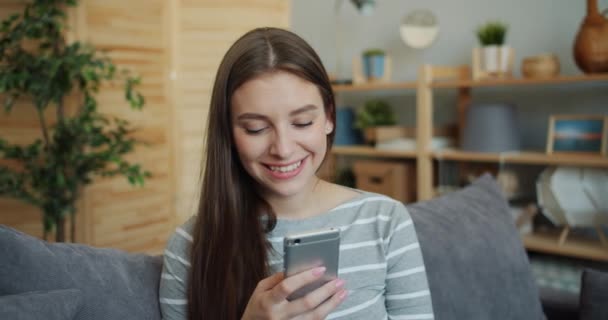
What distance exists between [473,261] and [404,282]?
1.07ft

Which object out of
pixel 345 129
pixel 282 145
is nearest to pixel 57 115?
pixel 345 129

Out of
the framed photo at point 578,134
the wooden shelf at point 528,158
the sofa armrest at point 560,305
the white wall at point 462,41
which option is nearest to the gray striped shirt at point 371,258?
the sofa armrest at point 560,305

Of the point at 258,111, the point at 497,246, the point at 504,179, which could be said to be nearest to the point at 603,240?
the point at 504,179

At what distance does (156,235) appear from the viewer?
335cm

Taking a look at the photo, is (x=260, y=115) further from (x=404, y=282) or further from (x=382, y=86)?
(x=382, y=86)

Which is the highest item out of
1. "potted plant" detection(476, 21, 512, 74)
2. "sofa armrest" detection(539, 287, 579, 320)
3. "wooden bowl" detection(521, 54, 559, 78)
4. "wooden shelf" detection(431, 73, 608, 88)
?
"potted plant" detection(476, 21, 512, 74)

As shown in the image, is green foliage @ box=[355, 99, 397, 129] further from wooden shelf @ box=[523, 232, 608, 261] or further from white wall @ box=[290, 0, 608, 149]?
wooden shelf @ box=[523, 232, 608, 261]

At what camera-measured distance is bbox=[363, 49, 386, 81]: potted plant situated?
3.22 m

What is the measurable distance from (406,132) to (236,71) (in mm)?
2361

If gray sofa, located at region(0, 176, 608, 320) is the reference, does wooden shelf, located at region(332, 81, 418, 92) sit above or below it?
above

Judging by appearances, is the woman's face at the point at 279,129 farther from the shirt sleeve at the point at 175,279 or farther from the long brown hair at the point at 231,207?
the shirt sleeve at the point at 175,279

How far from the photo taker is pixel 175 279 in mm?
1057

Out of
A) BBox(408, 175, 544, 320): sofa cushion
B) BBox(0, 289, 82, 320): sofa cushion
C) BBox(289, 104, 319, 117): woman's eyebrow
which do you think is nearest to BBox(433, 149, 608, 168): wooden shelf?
BBox(408, 175, 544, 320): sofa cushion

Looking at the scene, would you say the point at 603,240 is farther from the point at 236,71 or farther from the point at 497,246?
the point at 236,71
